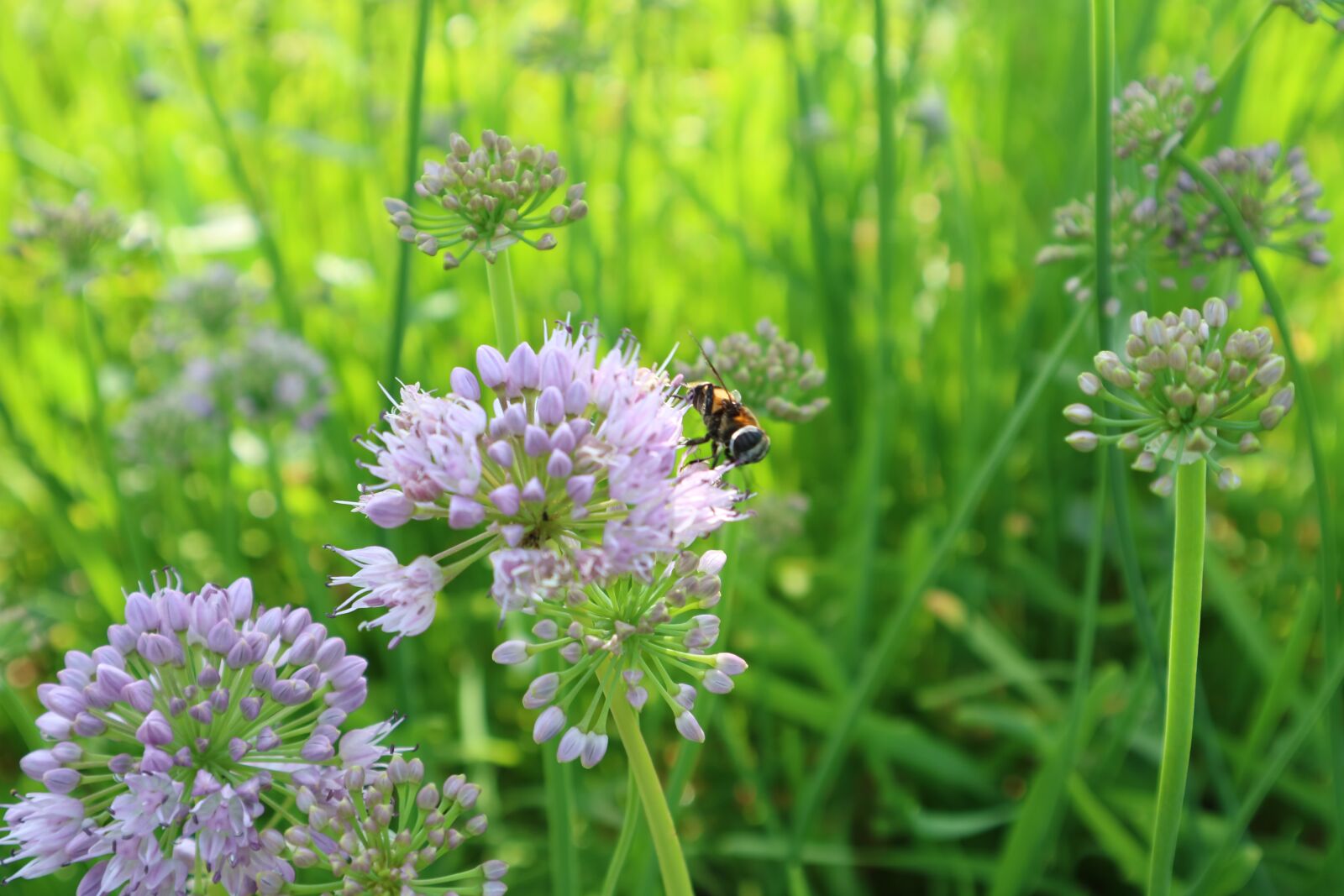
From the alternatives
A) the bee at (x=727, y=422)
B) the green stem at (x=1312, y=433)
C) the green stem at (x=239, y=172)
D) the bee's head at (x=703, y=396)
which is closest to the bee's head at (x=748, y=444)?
the bee at (x=727, y=422)

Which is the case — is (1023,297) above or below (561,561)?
below

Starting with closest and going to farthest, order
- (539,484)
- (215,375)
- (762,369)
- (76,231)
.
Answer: (539,484) → (762,369) → (76,231) → (215,375)

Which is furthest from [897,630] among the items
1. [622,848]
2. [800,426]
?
[800,426]

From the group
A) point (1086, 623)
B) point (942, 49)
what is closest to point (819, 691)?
point (1086, 623)

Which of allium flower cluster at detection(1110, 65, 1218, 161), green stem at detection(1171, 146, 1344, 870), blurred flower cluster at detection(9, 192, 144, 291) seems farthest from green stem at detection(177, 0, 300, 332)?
green stem at detection(1171, 146, 1344, 870)

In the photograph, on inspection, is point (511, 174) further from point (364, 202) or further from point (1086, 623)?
point (364, 202)

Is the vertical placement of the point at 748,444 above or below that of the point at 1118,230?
below

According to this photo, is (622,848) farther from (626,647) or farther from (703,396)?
(703,396)
